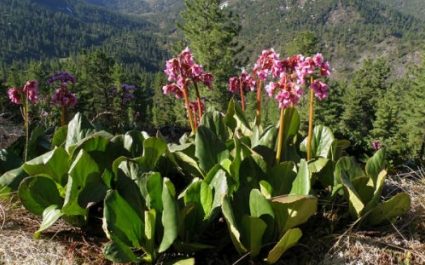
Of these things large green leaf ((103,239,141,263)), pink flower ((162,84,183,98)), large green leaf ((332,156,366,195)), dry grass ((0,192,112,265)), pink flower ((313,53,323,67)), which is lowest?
dry grass ((0,192,112,265))

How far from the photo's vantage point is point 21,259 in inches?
72.5

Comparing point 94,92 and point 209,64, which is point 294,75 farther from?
point 94,92

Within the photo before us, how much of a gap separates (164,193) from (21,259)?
897mm

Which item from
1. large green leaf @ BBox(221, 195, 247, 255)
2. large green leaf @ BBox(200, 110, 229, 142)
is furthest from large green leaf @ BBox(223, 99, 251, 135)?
large green leaf @ BBox(221, 195, 247, 255)

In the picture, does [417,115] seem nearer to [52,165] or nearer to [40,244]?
[52,165]

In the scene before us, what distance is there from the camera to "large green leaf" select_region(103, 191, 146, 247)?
1.77m

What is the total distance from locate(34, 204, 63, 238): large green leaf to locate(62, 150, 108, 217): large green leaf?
0.18ft

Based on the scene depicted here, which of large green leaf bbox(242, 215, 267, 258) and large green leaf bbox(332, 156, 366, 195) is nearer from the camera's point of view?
large green leaf bbox(242, 215, 267, 258)

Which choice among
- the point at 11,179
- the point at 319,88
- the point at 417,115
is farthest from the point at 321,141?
the point at 417,115

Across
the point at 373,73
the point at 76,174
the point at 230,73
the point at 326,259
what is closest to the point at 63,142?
the point at 76,174

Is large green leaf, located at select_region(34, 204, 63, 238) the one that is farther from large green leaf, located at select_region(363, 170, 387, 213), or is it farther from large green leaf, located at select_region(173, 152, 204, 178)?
large green leaf, located at select_region(363, 170, 387, 213)

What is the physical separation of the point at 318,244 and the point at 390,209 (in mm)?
457

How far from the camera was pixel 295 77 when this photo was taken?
213 centimetres

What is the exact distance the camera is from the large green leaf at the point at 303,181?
1.88 metres
